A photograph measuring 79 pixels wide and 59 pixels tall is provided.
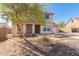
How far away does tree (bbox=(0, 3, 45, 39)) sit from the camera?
22.2 ft

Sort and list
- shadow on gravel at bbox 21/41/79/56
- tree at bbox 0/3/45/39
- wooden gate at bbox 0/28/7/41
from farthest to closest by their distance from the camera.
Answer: wooden gate at bbox 0/28/7/41 < tree at bbox 0/3/45/39 < shadow on gravel at bbox 21/41/79/56

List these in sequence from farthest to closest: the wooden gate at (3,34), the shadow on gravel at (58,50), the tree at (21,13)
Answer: the wooden gate at (3,34), the tree at (21,13), the shadow on gravel at (58,50)

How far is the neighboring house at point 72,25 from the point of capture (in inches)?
266

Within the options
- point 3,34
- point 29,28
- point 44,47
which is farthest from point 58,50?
point 3,34

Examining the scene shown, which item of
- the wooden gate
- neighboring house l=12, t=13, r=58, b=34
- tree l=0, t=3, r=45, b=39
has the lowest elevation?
the wooden gate

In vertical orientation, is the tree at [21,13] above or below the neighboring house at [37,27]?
above

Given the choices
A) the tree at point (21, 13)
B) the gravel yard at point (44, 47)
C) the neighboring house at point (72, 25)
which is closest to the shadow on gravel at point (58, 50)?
the gravel yard at point (44, 47)

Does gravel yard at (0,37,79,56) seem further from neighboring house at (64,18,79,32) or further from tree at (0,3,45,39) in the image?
tree at (0,3,45,39)

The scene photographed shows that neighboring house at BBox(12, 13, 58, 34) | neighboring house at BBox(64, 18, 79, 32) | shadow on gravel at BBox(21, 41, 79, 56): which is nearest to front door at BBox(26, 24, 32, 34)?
neighboring house at BBox(12, 13, 58, 34)

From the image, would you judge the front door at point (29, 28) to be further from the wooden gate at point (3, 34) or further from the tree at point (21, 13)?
the wooden gate at point (3, 34)

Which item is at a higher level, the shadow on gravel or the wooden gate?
the wooden gate

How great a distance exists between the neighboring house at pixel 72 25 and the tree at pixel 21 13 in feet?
1.87

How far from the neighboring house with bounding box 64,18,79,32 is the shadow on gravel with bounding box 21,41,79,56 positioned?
414 millimetres

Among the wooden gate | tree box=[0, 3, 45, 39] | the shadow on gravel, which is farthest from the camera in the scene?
the wooden gate
